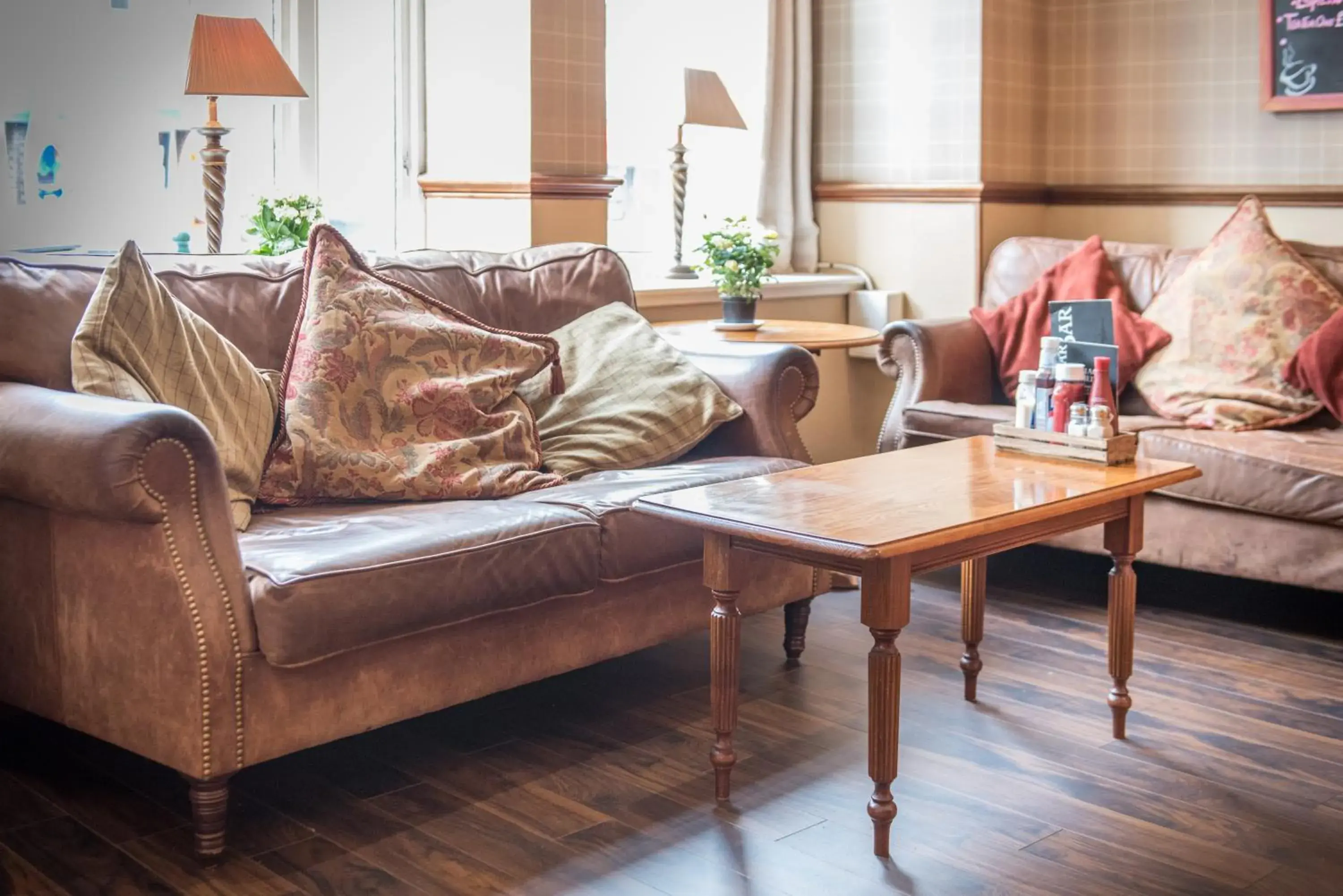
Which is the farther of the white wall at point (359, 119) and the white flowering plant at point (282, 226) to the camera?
the white wall at point (359, 119)

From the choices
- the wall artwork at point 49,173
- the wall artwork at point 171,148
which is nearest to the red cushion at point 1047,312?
the wall artwork at point 171,148

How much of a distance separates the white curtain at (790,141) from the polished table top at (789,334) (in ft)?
3.53

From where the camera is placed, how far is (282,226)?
3.59 meters

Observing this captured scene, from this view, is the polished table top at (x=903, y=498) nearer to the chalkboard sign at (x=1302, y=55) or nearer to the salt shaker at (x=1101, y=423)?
the salt shaker at (x=1101, y=423)

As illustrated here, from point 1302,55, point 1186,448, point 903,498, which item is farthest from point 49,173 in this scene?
point 1302,55

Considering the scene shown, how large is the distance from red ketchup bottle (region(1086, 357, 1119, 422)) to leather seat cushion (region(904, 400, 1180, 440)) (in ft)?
3.80

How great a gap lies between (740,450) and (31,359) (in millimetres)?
1525

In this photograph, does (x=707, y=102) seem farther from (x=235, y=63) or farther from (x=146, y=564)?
(x=146, y=564)

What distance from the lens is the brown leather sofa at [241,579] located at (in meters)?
2.28

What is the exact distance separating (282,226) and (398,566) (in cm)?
147

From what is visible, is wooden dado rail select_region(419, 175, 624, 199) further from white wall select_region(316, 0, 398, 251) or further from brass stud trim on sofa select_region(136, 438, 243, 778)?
brass stud trim on sofa select_region(136, 438, 243, 778)

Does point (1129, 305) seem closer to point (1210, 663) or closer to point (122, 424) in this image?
point (1210, 663)

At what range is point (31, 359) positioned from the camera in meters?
2.62

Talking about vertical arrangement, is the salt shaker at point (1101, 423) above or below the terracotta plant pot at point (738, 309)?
below
